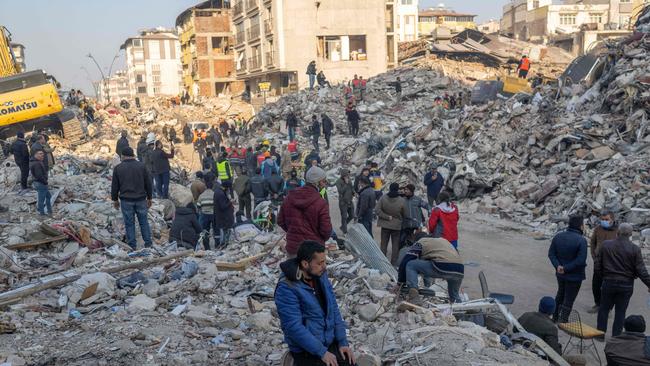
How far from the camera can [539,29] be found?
210ft

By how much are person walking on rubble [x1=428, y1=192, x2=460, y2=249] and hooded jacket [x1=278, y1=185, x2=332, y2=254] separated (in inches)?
124

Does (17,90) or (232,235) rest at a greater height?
(17,90)

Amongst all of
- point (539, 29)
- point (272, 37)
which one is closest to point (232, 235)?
point (272, 37)

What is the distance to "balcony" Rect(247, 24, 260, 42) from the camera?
47509mm

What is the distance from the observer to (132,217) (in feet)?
31.8

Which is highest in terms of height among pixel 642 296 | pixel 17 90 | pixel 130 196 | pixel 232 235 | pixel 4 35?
pixel 4 35

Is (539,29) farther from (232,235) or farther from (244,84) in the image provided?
(232,235)

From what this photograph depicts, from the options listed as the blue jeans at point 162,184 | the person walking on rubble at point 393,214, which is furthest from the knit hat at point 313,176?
the blue jeans at point 162,184

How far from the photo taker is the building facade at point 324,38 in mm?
43531

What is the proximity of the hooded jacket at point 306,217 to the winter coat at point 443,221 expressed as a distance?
10.3 feet

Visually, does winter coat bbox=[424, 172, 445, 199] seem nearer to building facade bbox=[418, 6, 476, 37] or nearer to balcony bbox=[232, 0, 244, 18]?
balcony bbox=[232, 0, 244, 18]

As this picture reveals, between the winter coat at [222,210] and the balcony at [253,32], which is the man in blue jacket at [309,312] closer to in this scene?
the winter coat at [222,210]

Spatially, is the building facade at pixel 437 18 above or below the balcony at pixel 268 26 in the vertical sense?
above

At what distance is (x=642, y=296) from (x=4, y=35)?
26341 mm
